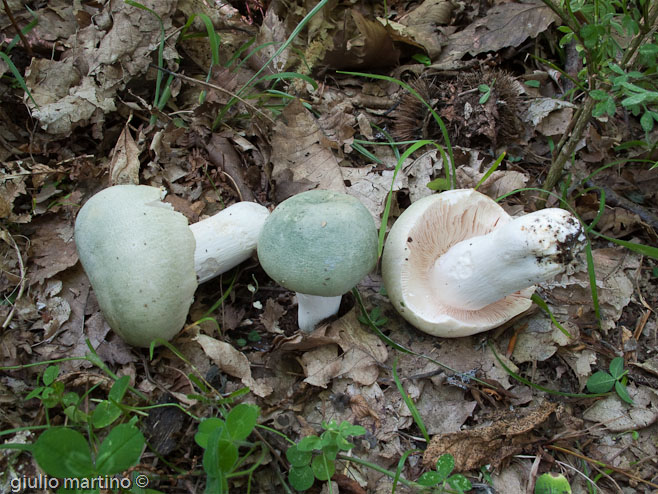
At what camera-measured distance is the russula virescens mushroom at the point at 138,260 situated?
207cm

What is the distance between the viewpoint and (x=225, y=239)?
8.20 ft

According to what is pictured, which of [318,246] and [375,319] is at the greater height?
[318,246]

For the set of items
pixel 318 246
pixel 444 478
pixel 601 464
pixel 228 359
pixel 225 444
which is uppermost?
pixel 318 246

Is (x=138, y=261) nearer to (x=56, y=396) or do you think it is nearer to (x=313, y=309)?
(x=56, y=396)

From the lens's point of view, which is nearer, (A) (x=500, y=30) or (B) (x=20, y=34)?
(B) (x=20, y=34)

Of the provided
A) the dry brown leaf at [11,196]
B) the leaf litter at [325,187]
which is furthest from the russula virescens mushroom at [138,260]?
the dry brown leaf at [11,196]

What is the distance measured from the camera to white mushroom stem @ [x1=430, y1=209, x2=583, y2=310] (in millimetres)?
2041

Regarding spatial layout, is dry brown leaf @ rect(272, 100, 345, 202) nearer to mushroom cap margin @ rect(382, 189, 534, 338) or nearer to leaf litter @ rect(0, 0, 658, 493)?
leaf litter @ rect(0, 0, 658, 493)

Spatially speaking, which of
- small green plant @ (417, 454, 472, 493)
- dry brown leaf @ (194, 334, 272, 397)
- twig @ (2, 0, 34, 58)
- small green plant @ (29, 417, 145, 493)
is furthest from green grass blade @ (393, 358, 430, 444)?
twig @ (2, 0, 34, 58)

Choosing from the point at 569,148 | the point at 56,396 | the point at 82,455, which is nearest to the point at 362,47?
the point at 569,148

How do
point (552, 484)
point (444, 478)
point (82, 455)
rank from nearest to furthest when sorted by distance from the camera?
point (82, 455) < point (444, 478) < point (552, 484)

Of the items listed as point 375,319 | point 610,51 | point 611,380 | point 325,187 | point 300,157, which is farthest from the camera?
point 300,157

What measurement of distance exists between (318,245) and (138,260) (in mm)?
793

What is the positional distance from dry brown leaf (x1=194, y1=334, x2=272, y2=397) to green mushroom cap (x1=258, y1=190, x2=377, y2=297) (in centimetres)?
53
